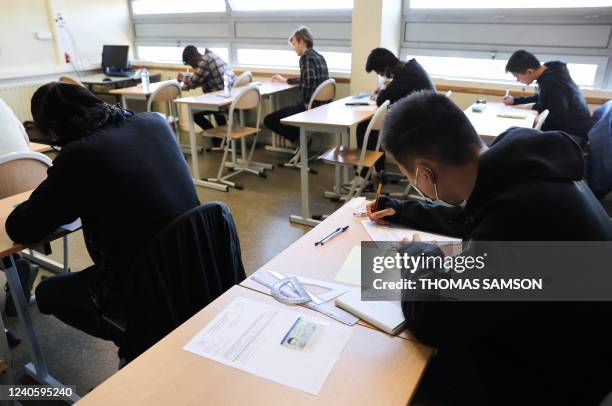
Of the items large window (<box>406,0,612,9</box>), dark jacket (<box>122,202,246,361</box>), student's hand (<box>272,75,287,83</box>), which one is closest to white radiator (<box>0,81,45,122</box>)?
student's hand (<box>272,75,287,83</box>)

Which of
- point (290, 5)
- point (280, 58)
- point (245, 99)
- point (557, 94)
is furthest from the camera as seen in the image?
point (280, 58)

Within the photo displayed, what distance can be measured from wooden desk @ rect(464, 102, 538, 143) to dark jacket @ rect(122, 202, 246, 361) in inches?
78.1

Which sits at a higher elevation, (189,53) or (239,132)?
(189,53)

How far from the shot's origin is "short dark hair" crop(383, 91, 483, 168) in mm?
1011

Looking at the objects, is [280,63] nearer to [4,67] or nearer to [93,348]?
[4,67]

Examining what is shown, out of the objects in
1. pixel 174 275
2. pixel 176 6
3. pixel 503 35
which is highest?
pixel 176 6

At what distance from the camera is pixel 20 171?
1.94 m

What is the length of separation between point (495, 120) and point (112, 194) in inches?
110

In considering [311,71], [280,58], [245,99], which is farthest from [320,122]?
[280,58]

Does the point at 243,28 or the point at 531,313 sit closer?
the point at 531,313

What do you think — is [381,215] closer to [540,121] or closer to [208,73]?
[540,121]

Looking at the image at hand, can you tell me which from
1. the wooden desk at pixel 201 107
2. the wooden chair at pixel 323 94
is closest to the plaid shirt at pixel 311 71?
the wooden chair at pixel 323 94

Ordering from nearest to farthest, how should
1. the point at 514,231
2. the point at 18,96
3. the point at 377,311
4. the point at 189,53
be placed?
1. the point at 514,231
2. the point at 377,311
3. the point at 189,53
4. the point at 18,96

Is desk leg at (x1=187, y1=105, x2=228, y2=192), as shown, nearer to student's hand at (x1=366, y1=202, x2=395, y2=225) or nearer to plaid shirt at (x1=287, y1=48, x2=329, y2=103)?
plaid shirt at (x1=287, y1=48, x2=329, y2=103)
